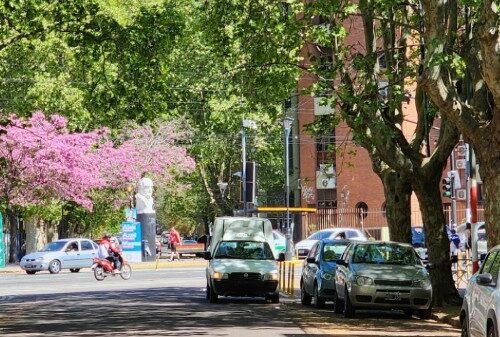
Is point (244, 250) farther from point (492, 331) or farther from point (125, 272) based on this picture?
point (492, 331)

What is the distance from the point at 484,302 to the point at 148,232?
46.2 meters

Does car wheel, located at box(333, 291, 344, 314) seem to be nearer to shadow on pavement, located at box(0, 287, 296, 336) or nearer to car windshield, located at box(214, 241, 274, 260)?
shadow on pavement, located at box(0, 287, 296, 336)

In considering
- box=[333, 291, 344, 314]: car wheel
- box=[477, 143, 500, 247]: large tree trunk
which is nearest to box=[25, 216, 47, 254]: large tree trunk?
box=[333, 291, 344, 314]: car wheel

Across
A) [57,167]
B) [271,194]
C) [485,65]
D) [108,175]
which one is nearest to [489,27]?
Result: [485,65]

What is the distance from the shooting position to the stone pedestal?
192ft

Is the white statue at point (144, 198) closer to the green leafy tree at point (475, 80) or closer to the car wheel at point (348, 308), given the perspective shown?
the car wheel at point (348, 308)

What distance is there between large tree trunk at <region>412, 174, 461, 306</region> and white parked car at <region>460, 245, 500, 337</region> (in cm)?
1116

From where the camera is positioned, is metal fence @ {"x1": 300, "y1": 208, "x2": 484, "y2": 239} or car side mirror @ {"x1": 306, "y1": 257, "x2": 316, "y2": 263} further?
metal fence @ {"x1": 300, "y1": 208, "x2": 484, "y2": 239}

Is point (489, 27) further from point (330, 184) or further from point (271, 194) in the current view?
point (271, 194)

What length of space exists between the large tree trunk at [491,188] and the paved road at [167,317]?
1778 mm

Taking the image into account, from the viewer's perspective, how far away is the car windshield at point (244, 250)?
29.8 m

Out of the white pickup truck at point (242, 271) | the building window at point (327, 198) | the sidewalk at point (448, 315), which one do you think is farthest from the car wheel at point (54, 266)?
the sidewalk at point (448, 315)

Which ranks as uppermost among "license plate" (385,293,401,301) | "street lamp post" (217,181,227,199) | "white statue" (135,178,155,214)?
"street lamp post" (217,181,227,199)

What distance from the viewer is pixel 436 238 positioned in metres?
26.5
